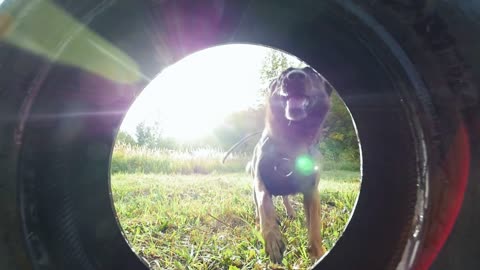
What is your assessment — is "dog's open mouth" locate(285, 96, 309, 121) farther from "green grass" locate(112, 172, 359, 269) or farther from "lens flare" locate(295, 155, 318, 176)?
"green grass" locate(112, 172, 359, 269)

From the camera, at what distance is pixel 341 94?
49.6 inches

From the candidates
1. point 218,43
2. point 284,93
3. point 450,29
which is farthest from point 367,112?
point 284,93

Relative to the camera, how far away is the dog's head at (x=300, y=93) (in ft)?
12.6

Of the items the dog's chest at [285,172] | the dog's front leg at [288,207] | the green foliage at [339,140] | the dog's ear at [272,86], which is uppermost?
the dog's ear at [272,86]

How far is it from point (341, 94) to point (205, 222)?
3102 mm

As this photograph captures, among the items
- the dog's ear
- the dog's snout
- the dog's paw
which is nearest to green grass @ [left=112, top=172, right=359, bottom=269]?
the dog's paw

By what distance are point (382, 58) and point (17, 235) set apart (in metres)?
0.89

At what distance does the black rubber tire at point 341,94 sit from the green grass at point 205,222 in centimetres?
194

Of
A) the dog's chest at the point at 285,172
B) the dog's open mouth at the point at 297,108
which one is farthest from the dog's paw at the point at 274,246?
the dog's open mouth at the point at 297,108

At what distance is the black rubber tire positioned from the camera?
0.83 metres

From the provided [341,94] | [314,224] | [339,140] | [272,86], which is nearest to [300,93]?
[272,86]

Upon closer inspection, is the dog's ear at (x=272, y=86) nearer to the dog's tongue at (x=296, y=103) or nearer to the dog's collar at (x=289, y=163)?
the dog's tongue at (x=296, y=103)

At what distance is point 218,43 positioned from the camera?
1295mm

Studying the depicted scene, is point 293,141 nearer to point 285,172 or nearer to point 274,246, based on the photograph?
point 285,172
